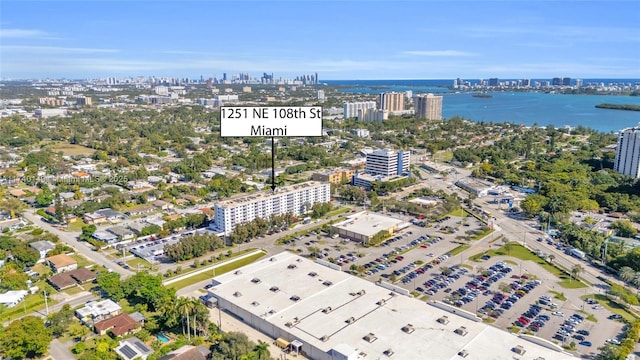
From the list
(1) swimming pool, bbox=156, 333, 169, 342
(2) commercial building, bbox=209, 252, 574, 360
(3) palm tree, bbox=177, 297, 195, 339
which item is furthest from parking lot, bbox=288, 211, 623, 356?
(1) swimming pool, bbox=156, 333, 169, 342

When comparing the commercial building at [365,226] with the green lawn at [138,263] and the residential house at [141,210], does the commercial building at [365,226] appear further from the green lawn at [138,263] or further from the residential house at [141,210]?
the residential house at [141,210]

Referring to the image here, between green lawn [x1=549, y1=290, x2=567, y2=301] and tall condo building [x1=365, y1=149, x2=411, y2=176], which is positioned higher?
tall condo building [x1=365, y1=149, x2=411, y2=176]

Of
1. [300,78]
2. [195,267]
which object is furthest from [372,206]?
[300,78]

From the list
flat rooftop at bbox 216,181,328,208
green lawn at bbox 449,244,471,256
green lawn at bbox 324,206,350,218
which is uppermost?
flat rooftop at bbox 216,181,328,208

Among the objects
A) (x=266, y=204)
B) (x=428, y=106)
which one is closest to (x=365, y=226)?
(x=266, y=204)

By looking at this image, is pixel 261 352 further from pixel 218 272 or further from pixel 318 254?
pixel 318 254

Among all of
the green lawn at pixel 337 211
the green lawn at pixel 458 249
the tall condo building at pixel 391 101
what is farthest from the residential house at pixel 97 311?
the tall condo building at pixel 391 101

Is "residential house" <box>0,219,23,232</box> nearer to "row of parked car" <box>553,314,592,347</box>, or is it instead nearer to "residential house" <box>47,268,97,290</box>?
"residential house" <box>47,268,97,290</box>
